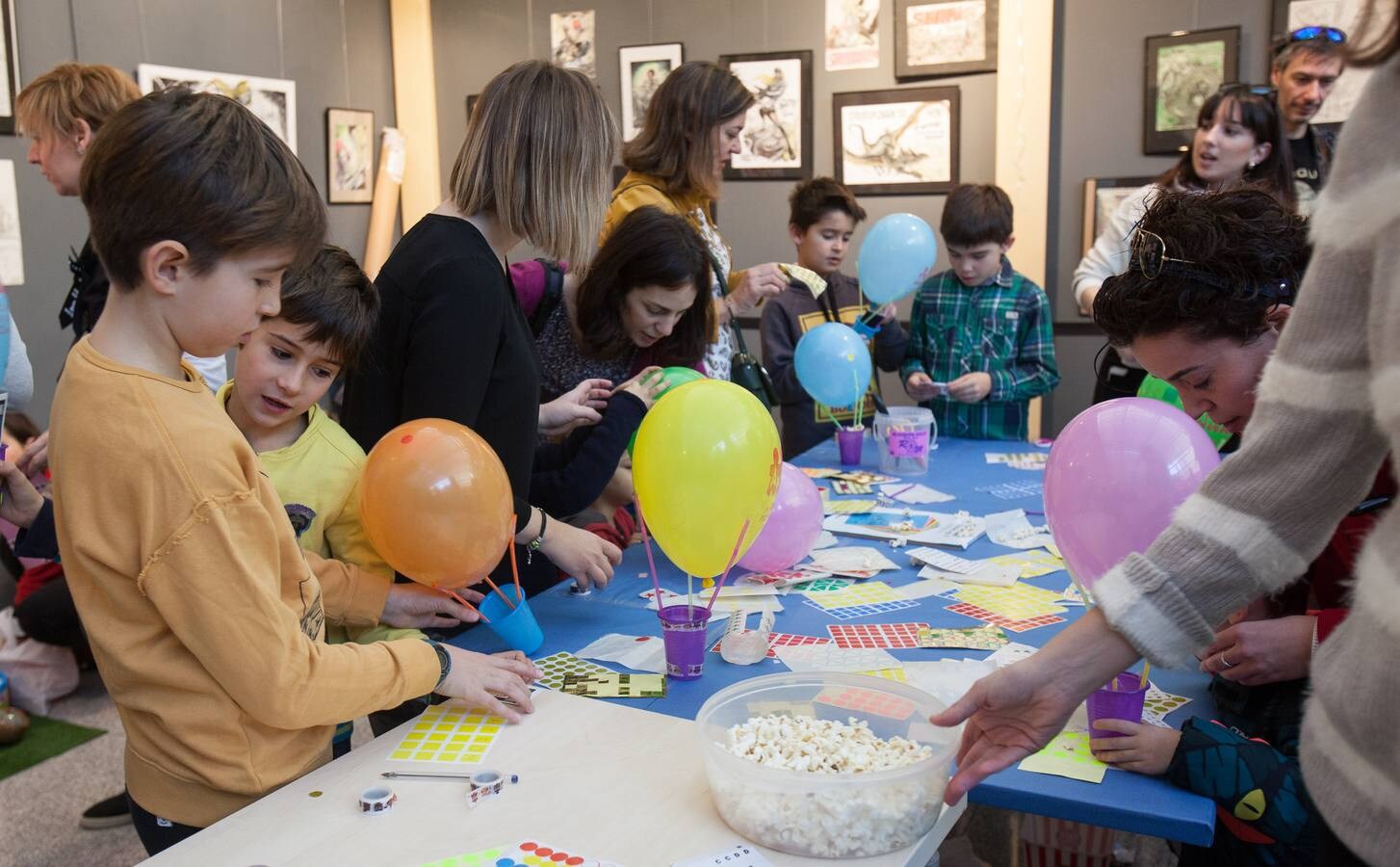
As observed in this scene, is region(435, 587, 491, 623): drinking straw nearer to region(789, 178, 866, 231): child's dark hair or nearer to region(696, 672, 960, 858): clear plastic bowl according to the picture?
region(696, 672, 960, 858): clear plastic bowl

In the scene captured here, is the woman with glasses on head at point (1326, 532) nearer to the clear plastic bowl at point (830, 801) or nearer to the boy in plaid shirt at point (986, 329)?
the clear plastic bowl at point (830, 801)

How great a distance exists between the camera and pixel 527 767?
1.26m

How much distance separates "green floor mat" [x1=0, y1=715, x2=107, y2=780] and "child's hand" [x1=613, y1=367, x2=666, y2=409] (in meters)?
2.08

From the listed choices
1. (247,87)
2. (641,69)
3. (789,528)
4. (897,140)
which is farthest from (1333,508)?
(641,69)

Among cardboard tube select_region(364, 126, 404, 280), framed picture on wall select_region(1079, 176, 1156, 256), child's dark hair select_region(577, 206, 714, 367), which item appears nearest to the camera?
child's dark hair select_region(577, 206, 714, 367)

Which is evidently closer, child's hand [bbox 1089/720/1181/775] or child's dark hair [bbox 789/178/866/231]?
child's hand [bbox 1089/720/1181/775]

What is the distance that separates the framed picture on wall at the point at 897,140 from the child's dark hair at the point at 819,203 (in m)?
1.10

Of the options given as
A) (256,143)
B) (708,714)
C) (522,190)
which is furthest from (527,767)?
(522,190)

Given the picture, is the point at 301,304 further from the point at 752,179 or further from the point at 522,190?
the point at 752,179

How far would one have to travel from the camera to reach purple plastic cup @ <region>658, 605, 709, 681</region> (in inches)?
61.6

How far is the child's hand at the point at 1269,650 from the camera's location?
4.55 feet

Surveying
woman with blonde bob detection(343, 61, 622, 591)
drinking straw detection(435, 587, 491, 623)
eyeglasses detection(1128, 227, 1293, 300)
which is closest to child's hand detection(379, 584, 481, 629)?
drinking straw detection(435, 587, 491, 623)

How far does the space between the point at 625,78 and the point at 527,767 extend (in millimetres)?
4760

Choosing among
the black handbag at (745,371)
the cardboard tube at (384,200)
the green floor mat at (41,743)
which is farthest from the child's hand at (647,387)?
the cardboard tube at (384,200)
